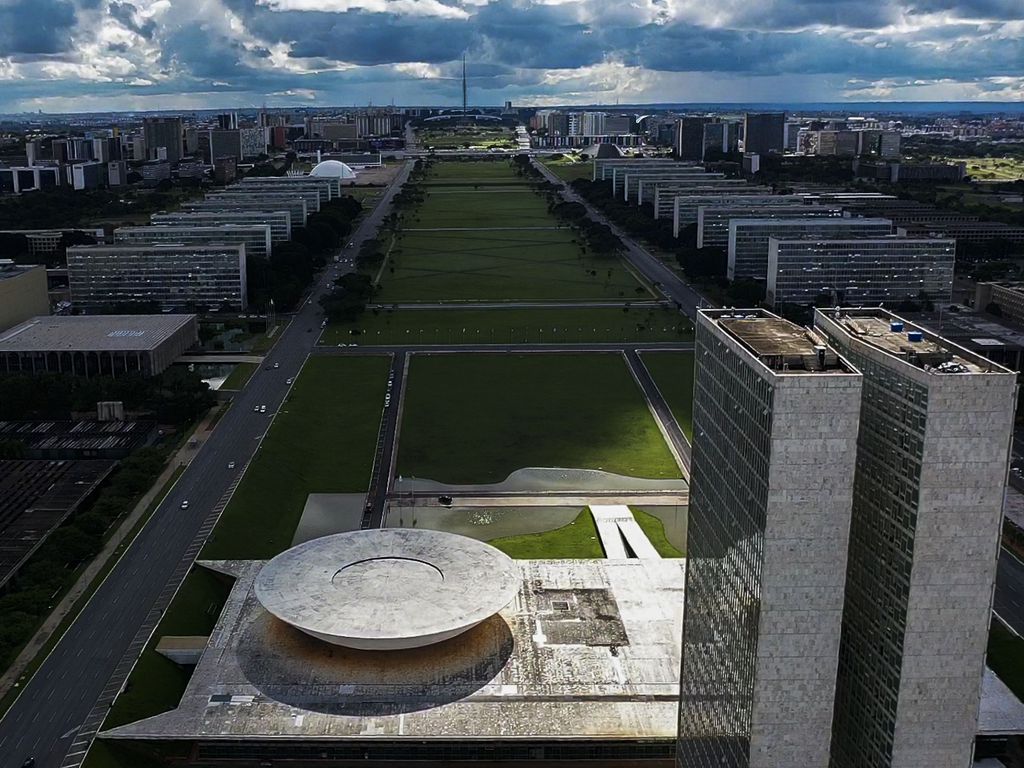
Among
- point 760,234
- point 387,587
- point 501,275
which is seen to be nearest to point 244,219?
point 501,275

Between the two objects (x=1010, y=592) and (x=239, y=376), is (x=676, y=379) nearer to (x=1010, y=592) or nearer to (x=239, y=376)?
(x=239, y=376)

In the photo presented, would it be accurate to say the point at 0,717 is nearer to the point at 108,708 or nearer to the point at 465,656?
the point at 108,708

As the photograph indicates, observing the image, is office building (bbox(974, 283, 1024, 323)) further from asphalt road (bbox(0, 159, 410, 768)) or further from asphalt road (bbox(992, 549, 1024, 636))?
asphalt road (bbox(0, 159, 410, 768))

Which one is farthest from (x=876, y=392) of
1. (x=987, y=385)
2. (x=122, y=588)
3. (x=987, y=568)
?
(x=122, y=588)

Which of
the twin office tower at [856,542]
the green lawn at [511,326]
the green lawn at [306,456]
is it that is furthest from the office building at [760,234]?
the twin office tower at [856,542]

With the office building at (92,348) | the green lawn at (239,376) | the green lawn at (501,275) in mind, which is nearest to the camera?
the green lawn at (239,376)

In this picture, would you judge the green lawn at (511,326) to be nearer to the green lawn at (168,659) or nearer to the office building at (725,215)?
the office building at (725,215)

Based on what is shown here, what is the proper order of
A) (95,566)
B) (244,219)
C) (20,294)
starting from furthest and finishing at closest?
(244,219) → (20,294) → (95,566)
